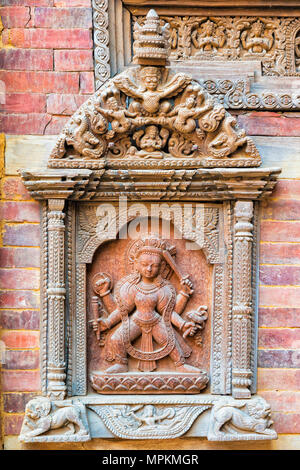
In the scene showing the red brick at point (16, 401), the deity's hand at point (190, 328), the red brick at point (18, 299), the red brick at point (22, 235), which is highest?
the red brick at point (22, 235)

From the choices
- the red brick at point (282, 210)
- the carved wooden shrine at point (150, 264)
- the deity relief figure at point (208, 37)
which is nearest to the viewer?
the carved wooden shrine at point (150, 264)

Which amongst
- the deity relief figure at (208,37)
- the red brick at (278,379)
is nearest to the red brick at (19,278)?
the red brick at (278,379)

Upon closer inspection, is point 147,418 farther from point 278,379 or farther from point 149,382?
point 278,379

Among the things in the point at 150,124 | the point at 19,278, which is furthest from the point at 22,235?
the point at 150,124

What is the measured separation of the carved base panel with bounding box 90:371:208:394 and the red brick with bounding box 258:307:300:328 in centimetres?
64

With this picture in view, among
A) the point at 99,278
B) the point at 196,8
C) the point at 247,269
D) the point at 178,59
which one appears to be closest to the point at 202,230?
the point at 247,269

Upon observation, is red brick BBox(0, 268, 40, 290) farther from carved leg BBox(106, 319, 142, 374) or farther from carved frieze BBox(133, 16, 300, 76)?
carved frieze BBox(133, 16, 300, 76)

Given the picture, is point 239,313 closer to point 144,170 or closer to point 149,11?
point 144,170

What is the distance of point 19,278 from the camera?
584 centimetres

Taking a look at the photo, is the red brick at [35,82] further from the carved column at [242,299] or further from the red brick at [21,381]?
the red brick at [21,381]

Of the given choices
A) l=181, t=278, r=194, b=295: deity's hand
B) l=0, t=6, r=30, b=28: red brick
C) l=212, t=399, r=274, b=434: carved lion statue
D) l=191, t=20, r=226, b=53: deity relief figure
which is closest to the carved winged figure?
l=191, t=20, r=226, b=53: deity relief figure

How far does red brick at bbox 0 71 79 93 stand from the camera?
584 cm

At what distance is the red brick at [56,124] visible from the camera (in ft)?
19.2

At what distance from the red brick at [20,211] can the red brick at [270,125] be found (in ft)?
5.72
